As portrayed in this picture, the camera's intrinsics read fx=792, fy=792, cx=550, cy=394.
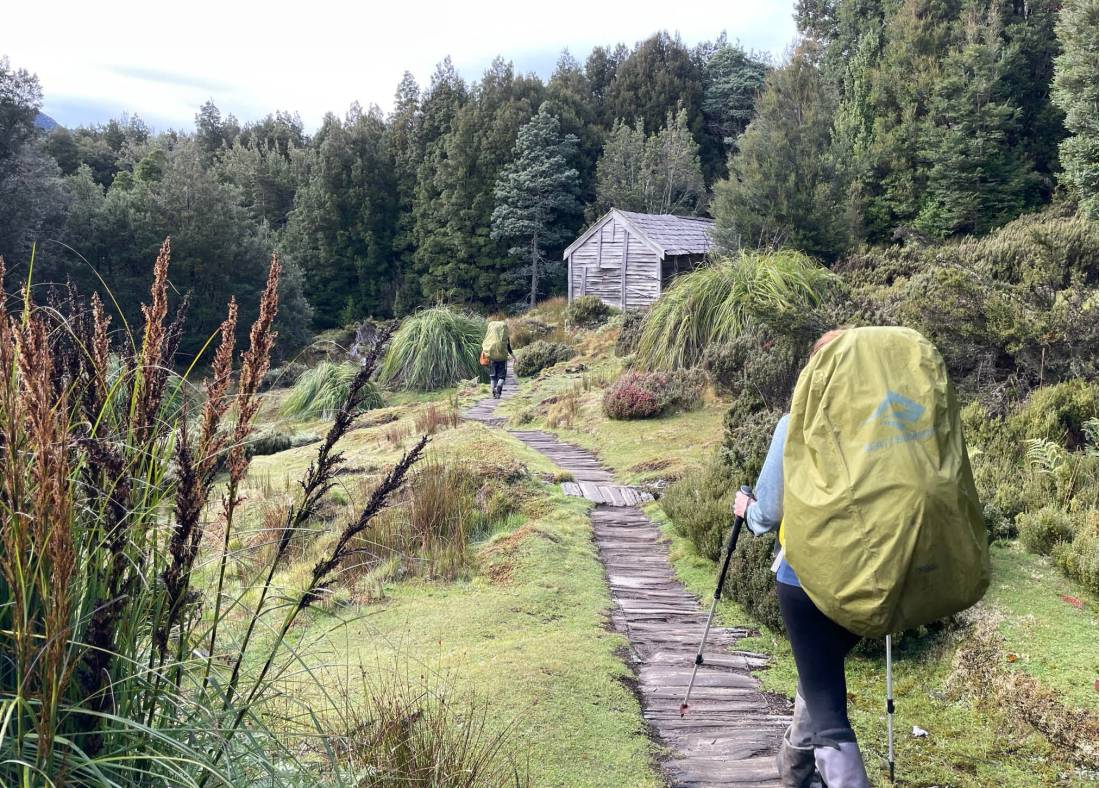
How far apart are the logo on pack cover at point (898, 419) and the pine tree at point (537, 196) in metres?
36.1

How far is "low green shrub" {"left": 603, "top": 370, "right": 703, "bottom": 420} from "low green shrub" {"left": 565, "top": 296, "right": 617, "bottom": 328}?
13.6m

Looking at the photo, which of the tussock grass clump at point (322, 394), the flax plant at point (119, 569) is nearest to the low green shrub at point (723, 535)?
the flax plant at point (119, 569)

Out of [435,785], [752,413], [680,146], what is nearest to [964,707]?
[435,785]

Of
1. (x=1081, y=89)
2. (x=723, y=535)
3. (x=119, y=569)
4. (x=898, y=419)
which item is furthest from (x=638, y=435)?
(x=1081, y=89)

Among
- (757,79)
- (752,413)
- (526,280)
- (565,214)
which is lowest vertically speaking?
(752,413)

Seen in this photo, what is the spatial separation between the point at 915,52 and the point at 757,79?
18475 mm

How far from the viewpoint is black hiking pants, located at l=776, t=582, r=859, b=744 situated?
2.74 m

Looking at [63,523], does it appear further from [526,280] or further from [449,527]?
[526,280]

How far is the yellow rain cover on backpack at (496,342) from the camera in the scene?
1404 cm

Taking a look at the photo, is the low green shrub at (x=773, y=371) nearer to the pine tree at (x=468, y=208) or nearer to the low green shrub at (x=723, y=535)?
the low green shrub at (x=723, y=535)

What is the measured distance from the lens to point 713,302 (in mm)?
13141

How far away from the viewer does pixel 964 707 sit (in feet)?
12.9

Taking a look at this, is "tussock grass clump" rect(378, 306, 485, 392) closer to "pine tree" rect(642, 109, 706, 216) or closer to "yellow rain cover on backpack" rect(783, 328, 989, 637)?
"yellow rain cover on backpack" rect(783, 328, 989, 637)

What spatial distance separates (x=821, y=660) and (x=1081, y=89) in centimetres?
2272
